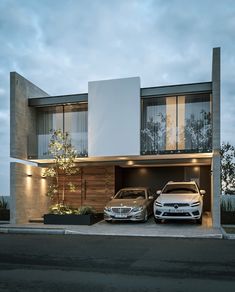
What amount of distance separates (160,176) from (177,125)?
487 centimetres

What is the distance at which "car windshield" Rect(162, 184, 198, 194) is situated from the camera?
1559cm

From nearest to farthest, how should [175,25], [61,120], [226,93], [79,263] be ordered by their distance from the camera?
1. [79,263]
2. [175,25]
3. [61,120]
4. [226,93]

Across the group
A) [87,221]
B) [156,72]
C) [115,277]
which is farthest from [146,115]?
[115,277]

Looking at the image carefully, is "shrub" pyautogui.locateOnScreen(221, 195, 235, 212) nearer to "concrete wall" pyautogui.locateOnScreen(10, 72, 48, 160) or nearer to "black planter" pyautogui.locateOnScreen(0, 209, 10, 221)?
"concrete wall" pyautogui.locateOnScreen(10, 72, 48, 160)

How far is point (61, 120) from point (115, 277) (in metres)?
12.6

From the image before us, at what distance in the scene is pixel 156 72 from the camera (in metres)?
24.9

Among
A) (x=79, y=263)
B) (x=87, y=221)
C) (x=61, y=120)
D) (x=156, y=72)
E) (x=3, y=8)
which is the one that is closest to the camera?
(x=79, y=263)

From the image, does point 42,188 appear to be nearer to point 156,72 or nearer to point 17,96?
point 17,96

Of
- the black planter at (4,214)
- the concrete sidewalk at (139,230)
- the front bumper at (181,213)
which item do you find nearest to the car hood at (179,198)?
the front bumper at (181,213)

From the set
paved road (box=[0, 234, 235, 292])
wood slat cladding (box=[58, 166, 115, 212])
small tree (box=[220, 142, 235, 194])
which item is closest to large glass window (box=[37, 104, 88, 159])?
wood slat cladding (box=[58, 166, 115, 212])

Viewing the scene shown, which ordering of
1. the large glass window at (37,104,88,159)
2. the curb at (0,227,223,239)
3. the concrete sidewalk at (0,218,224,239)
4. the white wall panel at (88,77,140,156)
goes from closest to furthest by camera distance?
the curb at (0,227,223,239) → the concrete sidewalk at (0,218,224,239) → the white wall panel at (88,77,140,156) → the large glass window at (37,104,88,159)

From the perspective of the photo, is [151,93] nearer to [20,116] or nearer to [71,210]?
[20,116]

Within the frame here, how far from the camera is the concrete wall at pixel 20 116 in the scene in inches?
655

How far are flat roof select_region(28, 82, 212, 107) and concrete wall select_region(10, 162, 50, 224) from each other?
10.6ft
